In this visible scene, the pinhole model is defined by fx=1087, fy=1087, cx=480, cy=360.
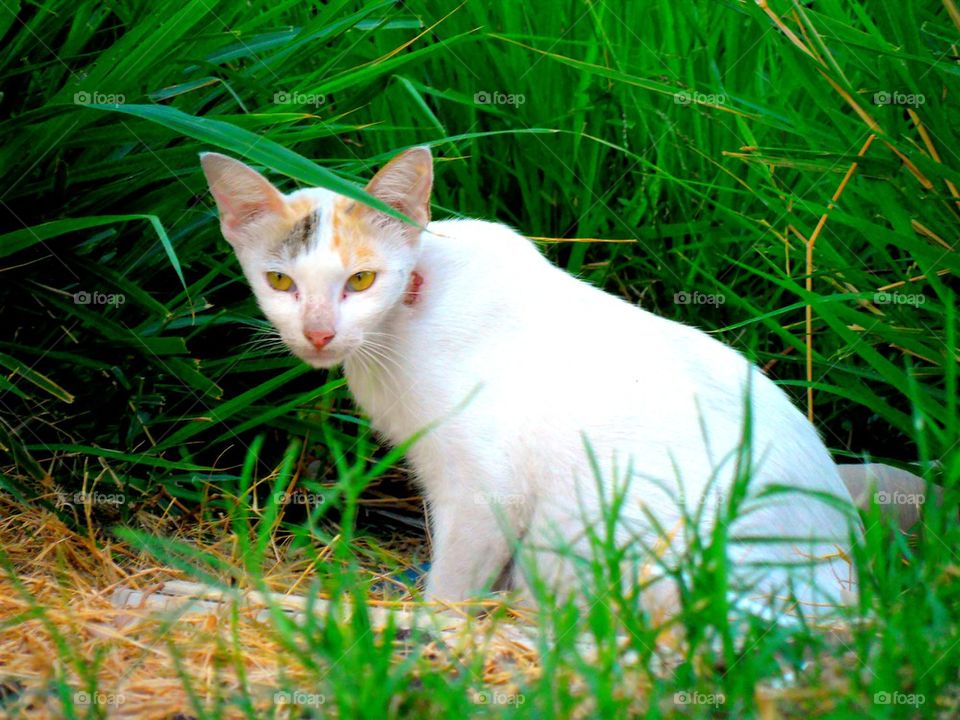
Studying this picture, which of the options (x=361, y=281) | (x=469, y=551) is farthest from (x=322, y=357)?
(x=469, y=551)

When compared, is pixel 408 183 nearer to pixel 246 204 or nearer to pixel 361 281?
pixel 361 281

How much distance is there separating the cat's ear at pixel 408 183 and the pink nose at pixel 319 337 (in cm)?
30

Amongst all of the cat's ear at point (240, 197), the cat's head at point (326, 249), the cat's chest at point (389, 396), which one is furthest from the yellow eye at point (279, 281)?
the cat's chest at point (389, 396)

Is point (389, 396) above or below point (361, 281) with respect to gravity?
below

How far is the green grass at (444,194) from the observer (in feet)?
8.13

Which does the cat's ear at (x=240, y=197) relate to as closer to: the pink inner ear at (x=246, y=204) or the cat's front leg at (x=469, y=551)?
the pink inner ear at (x=246, y=204)

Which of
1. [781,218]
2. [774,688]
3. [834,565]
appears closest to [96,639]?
[774,688]

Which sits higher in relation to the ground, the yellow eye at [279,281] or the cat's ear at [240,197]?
the cat's ear at [240,197]

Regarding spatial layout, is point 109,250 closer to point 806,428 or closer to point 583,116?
point 583,116

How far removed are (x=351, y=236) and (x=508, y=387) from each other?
1.54ft

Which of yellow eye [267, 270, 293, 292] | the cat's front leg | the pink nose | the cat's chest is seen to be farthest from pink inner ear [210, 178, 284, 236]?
the cat's front leg

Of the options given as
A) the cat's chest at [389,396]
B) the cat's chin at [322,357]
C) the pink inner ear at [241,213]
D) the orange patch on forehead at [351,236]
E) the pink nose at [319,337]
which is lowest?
the cat's chest at [389,396]

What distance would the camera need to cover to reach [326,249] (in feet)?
7.55

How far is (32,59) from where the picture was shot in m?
2.61
